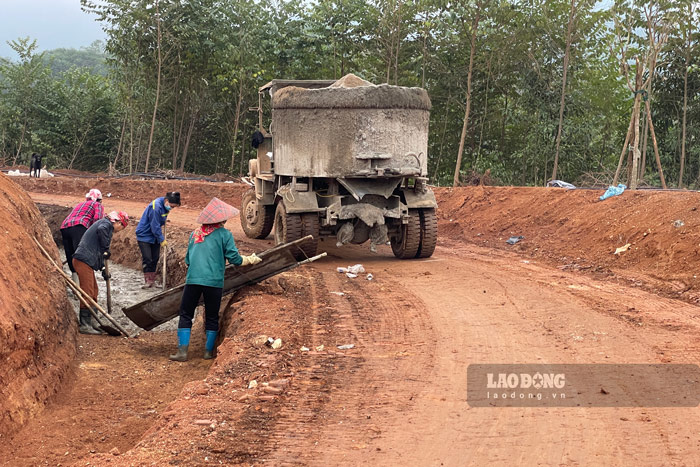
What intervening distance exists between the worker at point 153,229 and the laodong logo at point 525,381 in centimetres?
695

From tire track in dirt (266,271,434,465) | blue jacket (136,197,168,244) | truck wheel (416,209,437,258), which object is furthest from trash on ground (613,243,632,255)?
blue jacket (136,197,168,244)

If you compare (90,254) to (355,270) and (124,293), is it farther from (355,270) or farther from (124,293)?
(355,270)

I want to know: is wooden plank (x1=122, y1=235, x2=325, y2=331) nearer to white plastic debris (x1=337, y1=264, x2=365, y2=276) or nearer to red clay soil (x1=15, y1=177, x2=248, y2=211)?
white plastic debris (x1=337, y1=264, x2=365, y2=276)

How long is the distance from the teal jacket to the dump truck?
3.78 m

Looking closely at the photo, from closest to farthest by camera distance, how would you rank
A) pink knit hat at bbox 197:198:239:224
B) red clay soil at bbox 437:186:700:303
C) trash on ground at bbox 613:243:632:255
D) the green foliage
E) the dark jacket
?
1. pink knit hat at bbox 197:198:239:224
2. the dark jacket
3. red clay soil at bbox 437:186:700:303
4. trash on ground at bbox 613:243:632:255
5. the green foliage

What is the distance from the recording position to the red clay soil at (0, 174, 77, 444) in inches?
237

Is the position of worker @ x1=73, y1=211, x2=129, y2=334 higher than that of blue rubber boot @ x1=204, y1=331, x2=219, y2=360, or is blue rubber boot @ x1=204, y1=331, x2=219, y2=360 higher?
worker @ x1=73, y1=211, x2=129, y2=334

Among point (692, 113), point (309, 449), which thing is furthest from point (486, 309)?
point (692, 113)

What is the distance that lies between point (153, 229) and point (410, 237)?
442 centimetres

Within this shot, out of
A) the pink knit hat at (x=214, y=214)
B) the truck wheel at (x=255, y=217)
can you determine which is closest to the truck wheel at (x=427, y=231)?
the truck wheel at (x=255, y=217)

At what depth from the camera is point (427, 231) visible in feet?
41.9

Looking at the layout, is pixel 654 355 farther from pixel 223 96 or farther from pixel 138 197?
pixel 223 96

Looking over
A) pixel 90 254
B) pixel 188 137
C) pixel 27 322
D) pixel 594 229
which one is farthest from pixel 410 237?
pixel 188 137

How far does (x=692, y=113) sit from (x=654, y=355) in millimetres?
21613
